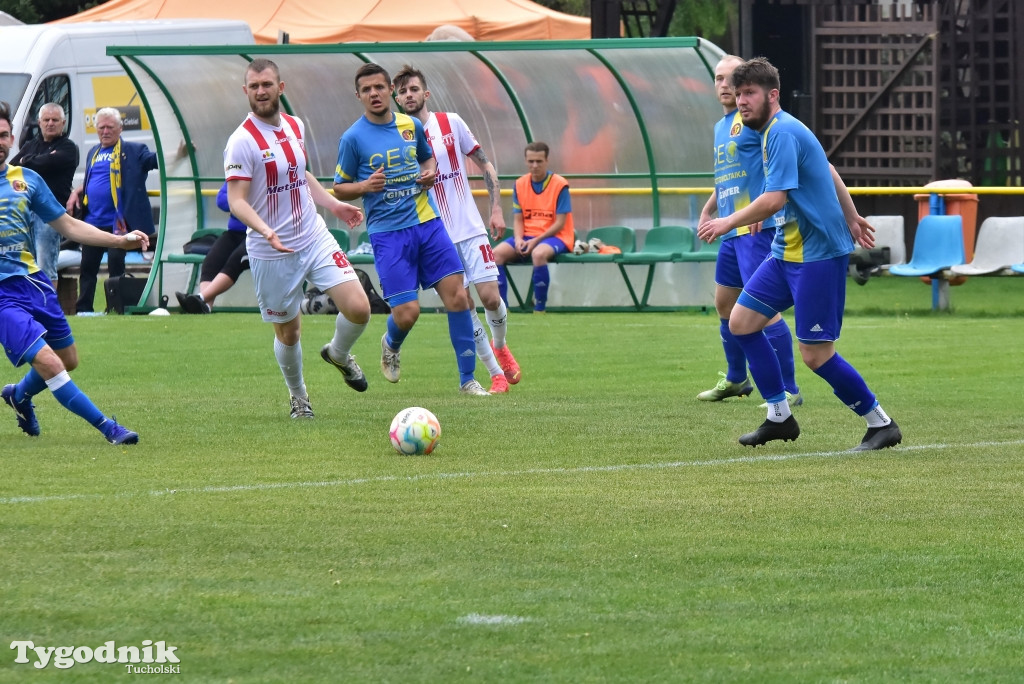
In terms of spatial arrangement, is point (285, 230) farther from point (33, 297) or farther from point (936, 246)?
point (936, 246)

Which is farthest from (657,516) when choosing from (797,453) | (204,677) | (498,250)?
(498,250)

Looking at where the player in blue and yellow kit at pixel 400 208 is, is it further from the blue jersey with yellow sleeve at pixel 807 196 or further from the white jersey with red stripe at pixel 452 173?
the blue jersey with yellow sleeve at pixel 807 196

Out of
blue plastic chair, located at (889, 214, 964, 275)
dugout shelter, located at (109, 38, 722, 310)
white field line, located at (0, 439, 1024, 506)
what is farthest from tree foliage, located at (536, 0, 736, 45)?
white field line, located at (0, 439, 1024, 506)

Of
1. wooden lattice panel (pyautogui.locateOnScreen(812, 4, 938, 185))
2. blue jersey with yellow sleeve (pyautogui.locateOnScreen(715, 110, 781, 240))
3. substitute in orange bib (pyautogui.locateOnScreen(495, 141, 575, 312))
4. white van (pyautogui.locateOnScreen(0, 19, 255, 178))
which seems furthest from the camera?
wooden lattice panel (pyautogui.locateOnScreen(812, 4, 938, 185))

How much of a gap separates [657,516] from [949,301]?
13044 millimetres

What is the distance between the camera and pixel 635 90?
1975 centimetres

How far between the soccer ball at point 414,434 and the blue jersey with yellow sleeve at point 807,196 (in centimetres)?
198

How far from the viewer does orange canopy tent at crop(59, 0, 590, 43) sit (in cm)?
2806

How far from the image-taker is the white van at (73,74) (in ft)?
72.9

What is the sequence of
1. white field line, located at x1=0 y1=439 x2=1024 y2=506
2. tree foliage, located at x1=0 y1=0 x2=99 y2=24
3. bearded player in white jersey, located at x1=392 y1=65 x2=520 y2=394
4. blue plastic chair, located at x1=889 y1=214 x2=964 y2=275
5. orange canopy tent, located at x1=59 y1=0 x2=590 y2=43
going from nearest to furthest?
white field line, located at x1=0 y1=439 x2=1024 y2=506 < bearded player in white jersey, located at x1=392 y1=65 x2=520 y2=394 < blue plastic chair, located at x1=889 y1=214 x2=964 y2=275 < orange canopy tent, located at x1=59 y1=0 x2=590 y2=43 < tree foliage, located at x1=0 y1=0 x2=99 y2=24

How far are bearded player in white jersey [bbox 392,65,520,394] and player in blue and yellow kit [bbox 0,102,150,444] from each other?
3242mm

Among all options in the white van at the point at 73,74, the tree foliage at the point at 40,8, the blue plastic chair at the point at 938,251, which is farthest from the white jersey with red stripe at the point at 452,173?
the tree foliage at the point at 40,8

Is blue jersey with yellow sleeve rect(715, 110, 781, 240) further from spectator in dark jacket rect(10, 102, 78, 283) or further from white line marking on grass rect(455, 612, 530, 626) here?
spectator in dark jacket rect(10, 102, 78, 283)

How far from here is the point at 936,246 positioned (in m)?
18.6
